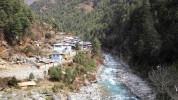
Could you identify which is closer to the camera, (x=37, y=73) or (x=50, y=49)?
(x=37, y=73)

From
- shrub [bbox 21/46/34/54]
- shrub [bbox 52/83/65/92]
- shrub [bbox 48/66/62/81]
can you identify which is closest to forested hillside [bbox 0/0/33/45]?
shrub [bbox 21/46/34/54]

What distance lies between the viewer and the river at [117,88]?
55.9m

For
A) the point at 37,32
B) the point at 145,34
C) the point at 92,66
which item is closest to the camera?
the point at 145,34

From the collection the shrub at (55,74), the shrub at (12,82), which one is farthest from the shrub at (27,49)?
the shrub at (12,82)

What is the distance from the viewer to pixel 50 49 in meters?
94.1

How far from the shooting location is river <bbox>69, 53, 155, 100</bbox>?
55.9 meters

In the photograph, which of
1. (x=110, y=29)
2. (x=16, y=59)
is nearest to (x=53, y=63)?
(x=16, y=59)

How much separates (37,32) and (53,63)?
3932 centimetres

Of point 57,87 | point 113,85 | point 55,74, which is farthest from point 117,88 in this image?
point 57,87

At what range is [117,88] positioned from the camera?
63.9 m

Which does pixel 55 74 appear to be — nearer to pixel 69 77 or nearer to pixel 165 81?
pixel 69 77

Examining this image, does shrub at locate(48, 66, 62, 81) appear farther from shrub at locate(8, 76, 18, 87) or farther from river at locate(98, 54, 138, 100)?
river at locate(98, 54, 138, 100)

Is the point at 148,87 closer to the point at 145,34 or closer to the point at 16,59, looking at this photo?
the point at 145,34

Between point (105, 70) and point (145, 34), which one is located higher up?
point (145, 34)
